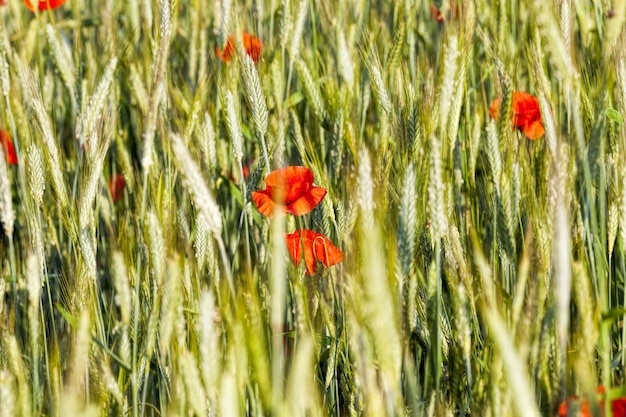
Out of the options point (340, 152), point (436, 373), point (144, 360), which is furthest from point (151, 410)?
point (436, 373)

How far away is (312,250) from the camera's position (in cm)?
104

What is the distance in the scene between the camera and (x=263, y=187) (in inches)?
47.3

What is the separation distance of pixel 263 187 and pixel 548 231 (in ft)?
1.43

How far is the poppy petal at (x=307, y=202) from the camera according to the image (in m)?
1.08

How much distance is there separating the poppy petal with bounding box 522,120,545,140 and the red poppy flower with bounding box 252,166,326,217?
0.36 m

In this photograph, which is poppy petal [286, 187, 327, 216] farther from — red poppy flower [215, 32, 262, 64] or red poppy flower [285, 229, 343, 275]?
red poppy flower [215, 32, 262, 64]

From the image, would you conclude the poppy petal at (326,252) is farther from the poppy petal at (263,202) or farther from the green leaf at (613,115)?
the green leaf at (613,115)

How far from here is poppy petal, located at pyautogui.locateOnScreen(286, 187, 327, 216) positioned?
1084 millimetres

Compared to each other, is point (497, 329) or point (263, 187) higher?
point (263, 187)

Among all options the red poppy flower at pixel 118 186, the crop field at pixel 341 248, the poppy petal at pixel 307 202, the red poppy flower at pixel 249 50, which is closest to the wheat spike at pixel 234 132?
the crop field at pixel 341 248

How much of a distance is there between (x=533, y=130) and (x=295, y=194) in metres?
0.41

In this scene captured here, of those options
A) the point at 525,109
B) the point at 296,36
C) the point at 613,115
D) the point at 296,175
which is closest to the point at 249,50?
the point at 296,36

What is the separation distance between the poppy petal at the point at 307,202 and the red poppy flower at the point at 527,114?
14.2 inches

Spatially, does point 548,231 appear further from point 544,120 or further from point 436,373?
point 436,373
